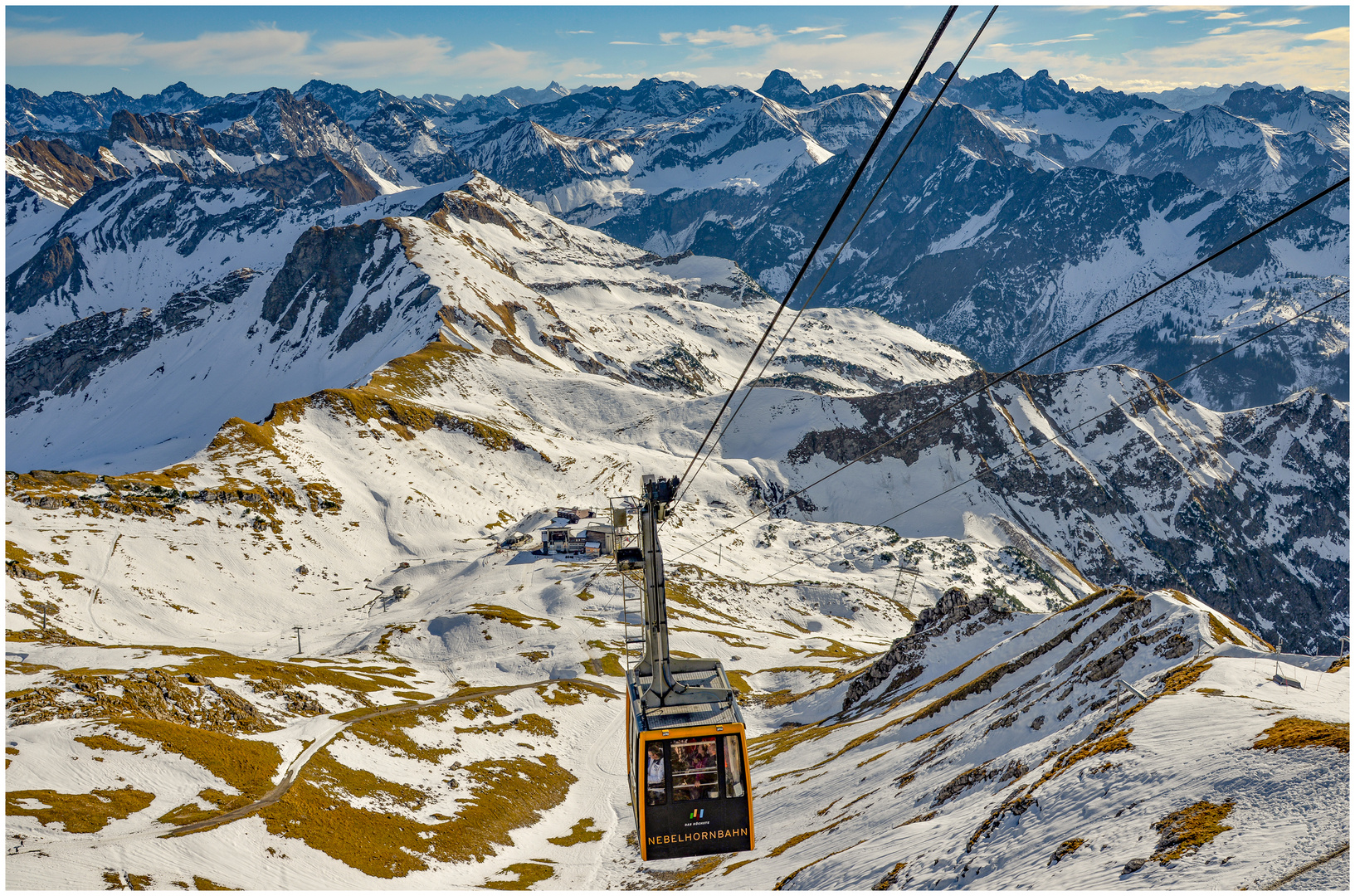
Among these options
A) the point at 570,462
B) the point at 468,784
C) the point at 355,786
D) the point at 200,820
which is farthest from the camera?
the point at 570,462

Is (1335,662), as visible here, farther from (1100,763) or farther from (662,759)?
(662,759)

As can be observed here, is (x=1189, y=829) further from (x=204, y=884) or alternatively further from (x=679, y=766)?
(x=204, y=884)

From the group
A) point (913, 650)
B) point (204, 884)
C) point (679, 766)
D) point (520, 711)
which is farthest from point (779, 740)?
point (679, 766)

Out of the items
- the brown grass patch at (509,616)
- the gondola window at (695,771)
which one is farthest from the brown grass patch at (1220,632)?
the brown grass patch at (509,616)

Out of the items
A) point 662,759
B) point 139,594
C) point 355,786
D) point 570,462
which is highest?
point 570,462

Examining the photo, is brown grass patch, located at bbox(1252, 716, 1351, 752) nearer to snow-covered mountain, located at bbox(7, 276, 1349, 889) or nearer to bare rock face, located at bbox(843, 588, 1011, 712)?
snow-covered mountain, located at bbox(7, 276, 1349, 889)

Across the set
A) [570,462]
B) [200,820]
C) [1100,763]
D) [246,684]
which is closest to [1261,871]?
[1100,763]

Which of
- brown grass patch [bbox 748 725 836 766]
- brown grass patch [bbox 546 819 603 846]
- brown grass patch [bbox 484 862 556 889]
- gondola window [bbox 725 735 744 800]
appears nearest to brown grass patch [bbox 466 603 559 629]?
brown grass patch [bbox 748 725 836 766]
